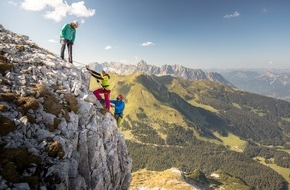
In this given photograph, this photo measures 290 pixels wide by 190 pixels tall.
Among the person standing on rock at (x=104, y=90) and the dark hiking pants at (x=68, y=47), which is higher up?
the dark hiking pants at (x=68, y=47)

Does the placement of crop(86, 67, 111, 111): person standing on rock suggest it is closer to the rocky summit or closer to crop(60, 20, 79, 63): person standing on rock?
the rocky summit

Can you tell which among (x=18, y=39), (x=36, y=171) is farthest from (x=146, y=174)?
(x=36, y=171)

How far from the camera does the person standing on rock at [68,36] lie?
39688mm

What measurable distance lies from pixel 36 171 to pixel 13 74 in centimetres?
1299

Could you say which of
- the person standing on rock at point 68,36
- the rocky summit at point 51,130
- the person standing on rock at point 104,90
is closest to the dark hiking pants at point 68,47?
the person standing on rock at point 68,36

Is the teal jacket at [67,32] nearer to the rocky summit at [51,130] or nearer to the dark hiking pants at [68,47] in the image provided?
the dark hiking pants at [68,47]

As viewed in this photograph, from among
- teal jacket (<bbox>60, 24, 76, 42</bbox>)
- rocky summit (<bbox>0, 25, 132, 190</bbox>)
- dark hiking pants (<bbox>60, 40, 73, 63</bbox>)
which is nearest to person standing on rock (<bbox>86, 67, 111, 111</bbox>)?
rocky summit (<bbox>0, 25, 132, 190</bbox>)

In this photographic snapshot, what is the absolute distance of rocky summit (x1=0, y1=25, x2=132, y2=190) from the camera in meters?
19.5

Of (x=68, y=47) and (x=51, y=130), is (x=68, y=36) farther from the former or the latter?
(x=51, y=130)

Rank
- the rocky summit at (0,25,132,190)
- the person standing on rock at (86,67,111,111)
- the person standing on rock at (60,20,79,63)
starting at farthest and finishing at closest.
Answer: the person standing on rock at (60,20,79,63) < the person standing on rock at (86,67,111,111) < the rocky summit at (0,25,132,190)

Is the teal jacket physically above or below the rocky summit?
above

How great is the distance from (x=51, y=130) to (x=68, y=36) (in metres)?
20.7

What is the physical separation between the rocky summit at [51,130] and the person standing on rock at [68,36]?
3796 millimetres

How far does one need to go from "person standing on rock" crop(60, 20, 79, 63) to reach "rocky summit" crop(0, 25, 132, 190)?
3796mm
